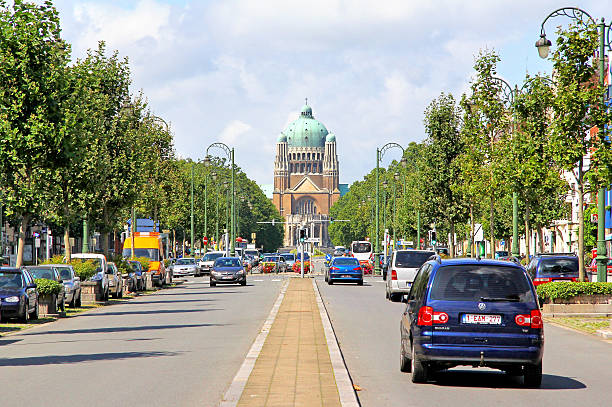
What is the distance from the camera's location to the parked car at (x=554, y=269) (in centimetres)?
3186

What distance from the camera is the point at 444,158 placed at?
56.4 meters

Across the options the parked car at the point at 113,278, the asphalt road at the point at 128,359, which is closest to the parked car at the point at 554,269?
the asphalt road at the point at 128,359

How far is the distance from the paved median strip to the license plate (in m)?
1.53

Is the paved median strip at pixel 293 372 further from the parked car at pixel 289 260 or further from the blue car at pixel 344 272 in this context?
the parked car at pixel 289 260

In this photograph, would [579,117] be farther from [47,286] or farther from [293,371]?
[293,371]

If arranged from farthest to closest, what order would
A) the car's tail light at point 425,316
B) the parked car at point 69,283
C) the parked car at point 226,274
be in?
the parked car at point 226,274
the parked car at point 69,283
the car's tail light at point 425,316

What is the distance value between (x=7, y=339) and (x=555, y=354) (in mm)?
9910

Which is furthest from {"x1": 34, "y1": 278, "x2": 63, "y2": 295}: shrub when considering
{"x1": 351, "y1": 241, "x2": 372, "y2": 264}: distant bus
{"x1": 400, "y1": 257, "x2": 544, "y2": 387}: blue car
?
{"x1": 351, "y1": 241, "x2": 372, "y2": 264}: distant bus

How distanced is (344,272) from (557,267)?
21.9 m

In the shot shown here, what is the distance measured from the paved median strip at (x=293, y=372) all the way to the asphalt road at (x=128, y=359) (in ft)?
1.00

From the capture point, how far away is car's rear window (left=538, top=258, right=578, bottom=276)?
3192 centimetres

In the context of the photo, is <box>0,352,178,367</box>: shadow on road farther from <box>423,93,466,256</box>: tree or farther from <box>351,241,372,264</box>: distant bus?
<box>351,241,372,264</box>: distant bus

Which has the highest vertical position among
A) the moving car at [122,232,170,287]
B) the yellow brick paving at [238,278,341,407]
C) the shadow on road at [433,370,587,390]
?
the moving car at [122,232,170,287]

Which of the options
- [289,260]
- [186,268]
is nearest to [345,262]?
[186,268]
